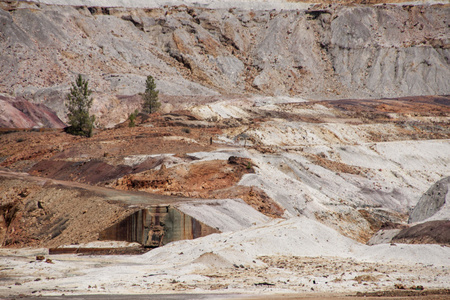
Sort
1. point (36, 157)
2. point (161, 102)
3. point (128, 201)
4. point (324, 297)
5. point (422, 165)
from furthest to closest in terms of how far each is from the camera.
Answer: point (161, 102) < point (422, 165) < point (36, 157) < point (128, 201) < point (324, 297)

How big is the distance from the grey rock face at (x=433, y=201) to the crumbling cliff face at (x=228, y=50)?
41.4 metres

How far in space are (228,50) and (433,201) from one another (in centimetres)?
6658

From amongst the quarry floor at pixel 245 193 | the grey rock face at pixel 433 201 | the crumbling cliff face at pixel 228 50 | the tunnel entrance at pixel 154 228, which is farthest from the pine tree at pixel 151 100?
the grey rock face at pixel 433 201

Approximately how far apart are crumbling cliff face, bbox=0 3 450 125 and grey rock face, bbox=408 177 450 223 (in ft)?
136

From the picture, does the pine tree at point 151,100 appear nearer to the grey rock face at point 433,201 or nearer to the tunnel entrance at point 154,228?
the tunnel entrance at point 154,228

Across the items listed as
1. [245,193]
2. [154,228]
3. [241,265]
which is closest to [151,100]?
[245,193]

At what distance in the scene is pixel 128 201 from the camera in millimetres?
24016

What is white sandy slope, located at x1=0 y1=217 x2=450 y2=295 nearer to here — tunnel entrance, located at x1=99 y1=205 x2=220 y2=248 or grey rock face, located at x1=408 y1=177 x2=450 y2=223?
tunnel entrance, located at x1=99 y1=205 x2=220 y2=248

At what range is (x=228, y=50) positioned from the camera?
86.9 m

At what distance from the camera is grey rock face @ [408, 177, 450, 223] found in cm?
2341

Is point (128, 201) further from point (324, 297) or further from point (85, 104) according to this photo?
point (85, 104)

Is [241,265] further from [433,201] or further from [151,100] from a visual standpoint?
[151,100]

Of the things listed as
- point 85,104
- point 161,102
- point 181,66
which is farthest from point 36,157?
point 181,66

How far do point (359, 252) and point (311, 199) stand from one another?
1188 centimetres
